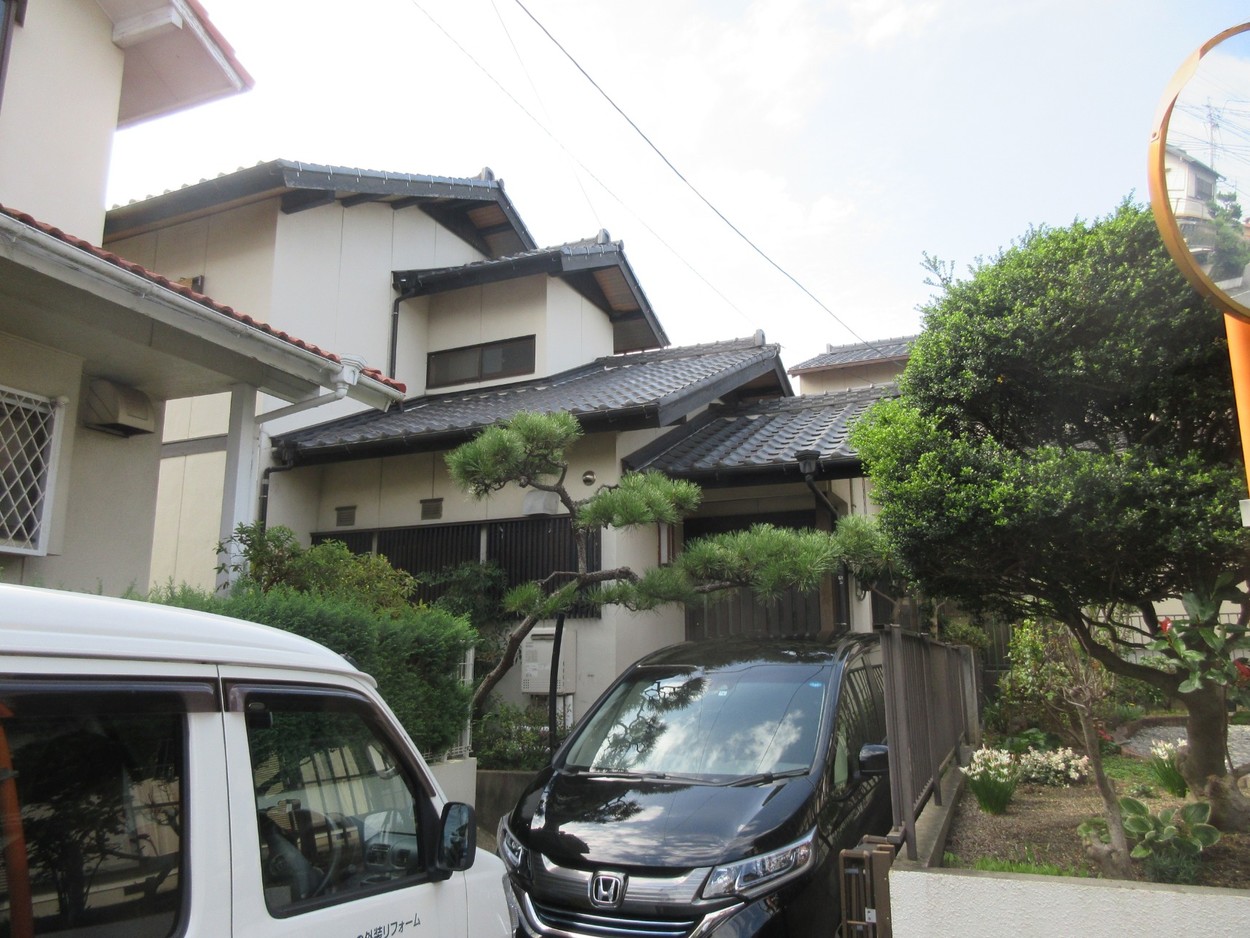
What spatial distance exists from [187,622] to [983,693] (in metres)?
10.6

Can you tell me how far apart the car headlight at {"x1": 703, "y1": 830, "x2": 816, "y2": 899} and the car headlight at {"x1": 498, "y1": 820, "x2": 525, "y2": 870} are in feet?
3.29

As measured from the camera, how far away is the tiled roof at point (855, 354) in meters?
23.3

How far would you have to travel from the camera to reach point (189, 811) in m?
2.00

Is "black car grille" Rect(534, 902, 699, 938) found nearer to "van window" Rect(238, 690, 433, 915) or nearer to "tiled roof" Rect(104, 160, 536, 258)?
"van window" Rect(238, 690, 433, 915)

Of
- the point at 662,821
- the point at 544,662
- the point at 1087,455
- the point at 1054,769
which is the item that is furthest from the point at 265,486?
the point at 1087,455

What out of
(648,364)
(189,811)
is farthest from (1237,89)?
(648,364)

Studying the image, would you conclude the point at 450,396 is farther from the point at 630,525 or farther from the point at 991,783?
the point at 991,783

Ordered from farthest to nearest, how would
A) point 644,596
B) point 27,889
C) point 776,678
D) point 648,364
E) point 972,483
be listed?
point 648,364, point 644,596, point 776,678, point 972,483, point 27,889

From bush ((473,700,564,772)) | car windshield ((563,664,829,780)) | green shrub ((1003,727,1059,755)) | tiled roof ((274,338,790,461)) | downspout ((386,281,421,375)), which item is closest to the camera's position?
car windshield ((563,664,829,780))

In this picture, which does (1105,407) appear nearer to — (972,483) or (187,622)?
(972,483)

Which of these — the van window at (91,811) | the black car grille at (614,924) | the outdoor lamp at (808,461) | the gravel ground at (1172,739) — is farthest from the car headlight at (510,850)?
the gravel ground at (1172,739)

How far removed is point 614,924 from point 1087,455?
298 cm

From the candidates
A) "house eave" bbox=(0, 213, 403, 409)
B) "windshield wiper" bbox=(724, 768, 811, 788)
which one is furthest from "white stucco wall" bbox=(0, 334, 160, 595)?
"windshield wiper" bbox=(724, 768, 811, 788)

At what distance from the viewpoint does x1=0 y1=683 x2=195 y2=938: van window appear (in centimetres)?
170
